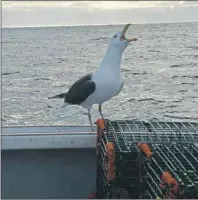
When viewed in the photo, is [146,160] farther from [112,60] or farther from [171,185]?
[112,60]

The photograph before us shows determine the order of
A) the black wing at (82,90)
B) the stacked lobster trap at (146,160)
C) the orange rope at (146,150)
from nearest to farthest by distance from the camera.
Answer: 1. the stacked lobster trap at (146,160)
2. the orange rope at (146,150)
3. the black wing at (82,90)

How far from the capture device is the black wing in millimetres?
4277

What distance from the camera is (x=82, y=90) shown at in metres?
4.33

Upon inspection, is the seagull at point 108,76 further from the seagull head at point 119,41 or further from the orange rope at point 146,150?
the orange rope at point 146,150

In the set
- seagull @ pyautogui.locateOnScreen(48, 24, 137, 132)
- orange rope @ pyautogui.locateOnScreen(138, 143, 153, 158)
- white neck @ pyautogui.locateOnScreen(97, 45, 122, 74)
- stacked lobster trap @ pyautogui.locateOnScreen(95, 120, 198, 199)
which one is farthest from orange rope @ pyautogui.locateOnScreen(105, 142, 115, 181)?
white neck @ pyautogui.locateOnScreen(97, 45, 122, 74)

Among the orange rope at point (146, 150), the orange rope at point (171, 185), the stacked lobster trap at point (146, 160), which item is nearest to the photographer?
the orange rope at point (171, 185)

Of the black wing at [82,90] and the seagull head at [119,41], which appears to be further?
the black wing at [82,90]

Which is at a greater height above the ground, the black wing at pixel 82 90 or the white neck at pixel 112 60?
the white neck at pixel 112 60

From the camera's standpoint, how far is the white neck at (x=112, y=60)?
416 cm

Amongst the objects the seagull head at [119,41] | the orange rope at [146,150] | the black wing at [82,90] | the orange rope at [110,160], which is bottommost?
the black wing at [82,90]

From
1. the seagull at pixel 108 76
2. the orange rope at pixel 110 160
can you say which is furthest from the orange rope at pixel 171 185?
the seagull at pixel 108 76

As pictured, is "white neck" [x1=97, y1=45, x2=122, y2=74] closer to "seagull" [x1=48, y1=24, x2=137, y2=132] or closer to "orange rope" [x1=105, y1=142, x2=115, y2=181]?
"seagull" [x1=48, y1=24, x2=137, y2=132]

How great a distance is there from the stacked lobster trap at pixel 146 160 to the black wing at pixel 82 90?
0.46 meters

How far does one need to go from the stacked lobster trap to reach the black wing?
463 mm
